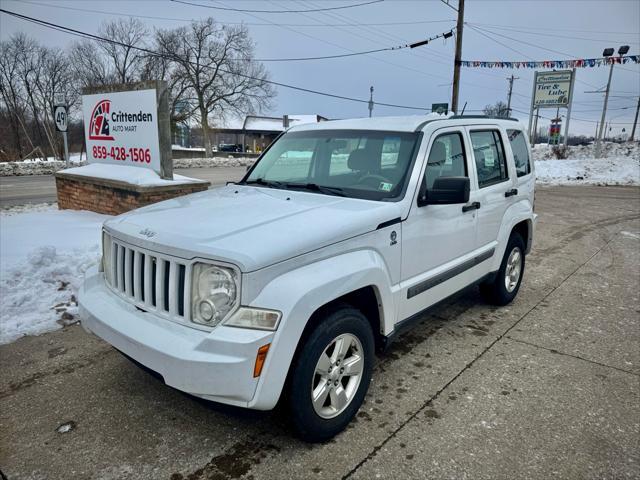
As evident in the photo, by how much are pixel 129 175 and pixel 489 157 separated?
6.12m

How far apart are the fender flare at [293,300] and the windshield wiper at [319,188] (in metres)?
0.75

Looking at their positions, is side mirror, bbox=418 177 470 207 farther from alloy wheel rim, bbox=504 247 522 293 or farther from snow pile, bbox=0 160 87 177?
snow pile, bbox=0 160 87 177

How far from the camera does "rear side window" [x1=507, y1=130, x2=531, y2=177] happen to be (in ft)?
15.9

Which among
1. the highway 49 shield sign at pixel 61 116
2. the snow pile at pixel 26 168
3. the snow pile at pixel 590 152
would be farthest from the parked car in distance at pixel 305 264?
the snow pile at pixel 590 152

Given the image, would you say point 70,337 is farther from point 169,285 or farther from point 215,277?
point 215,277

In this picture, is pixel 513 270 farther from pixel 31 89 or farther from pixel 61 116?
pixel 31 89

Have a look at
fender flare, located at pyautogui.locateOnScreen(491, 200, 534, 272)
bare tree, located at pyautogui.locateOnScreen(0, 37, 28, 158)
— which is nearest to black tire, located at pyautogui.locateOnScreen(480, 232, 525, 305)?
fender flare, located at pyautogui.locateOnScreen(491, 200, 534, 272)

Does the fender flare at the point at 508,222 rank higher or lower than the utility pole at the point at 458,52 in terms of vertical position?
lower

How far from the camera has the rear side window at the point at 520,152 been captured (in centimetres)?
484

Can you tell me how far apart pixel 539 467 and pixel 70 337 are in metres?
3.82

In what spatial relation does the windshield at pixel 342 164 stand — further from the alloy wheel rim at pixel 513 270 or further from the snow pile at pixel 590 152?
the snow pile at pixel 590 152

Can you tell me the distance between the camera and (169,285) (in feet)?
7.90

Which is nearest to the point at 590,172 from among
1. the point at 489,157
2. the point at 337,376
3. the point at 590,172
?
the point at 590,172

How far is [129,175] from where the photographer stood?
7852 mm
